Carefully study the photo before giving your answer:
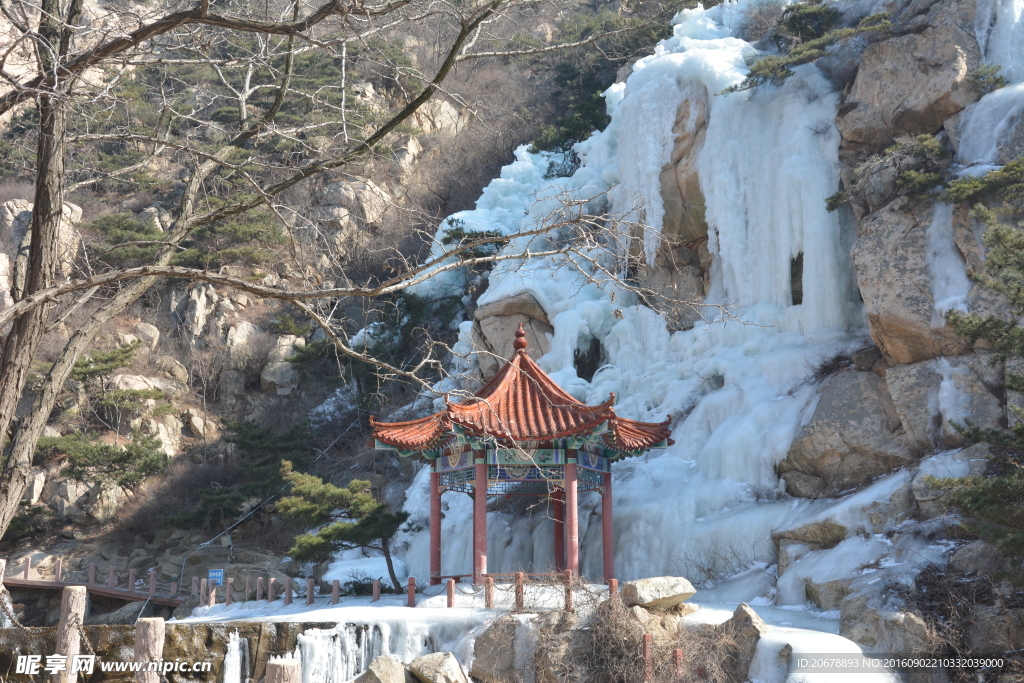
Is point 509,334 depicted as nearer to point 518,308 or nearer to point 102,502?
point 518,308

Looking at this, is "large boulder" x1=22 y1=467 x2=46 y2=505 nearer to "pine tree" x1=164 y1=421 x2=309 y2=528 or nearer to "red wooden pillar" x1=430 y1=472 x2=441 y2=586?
"pine tree" x1=164 y1=421 x2=309 y2=528

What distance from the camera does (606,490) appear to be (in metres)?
13.5

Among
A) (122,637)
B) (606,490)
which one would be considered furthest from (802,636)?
(122,637)

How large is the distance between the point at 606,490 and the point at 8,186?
87.9ft

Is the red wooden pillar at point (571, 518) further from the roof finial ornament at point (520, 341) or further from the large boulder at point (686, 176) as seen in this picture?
the large boulder at point (686, 176)

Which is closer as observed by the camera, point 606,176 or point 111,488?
point 606,176

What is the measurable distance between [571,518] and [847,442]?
421cm

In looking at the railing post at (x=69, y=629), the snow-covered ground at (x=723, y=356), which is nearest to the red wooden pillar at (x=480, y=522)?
the snow-covered ground at (x=723, y=356)

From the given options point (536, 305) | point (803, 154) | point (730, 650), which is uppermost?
point (803, 154)

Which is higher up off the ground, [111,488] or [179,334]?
[179,334]

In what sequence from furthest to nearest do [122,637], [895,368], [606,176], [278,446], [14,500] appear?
[278,446] → [606,176] → [895,368] → [122,637] → [14,500]

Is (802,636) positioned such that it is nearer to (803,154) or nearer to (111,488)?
(803,154)

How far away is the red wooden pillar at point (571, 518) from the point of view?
479 inches

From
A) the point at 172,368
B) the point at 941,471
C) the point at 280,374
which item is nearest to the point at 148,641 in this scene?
the point at 941,471
